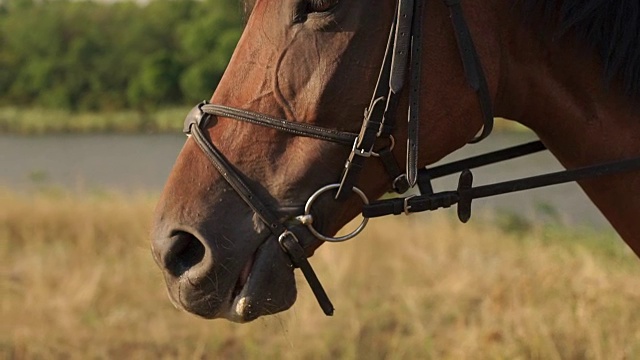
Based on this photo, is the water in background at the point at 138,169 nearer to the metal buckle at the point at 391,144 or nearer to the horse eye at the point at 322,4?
the metal buckle at the point at 391,144

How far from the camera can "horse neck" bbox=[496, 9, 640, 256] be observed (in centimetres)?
225

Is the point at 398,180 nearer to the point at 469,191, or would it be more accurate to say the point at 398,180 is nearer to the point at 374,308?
the point at 469,191

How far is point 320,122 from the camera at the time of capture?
82.8 inches

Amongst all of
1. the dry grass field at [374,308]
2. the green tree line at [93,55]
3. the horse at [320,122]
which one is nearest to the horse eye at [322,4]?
the horse at [320,122]

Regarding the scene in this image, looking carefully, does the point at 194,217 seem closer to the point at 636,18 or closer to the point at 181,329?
the point at 636,18

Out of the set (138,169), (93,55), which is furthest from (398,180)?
(93,55)

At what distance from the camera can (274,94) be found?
210 centimetres

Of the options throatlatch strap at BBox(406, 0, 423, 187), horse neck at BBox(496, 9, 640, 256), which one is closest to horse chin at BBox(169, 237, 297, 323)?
throatlatch strap at BBox(406, 0, 423, 187)

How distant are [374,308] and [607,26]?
4183mm

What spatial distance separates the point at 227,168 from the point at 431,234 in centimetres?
804

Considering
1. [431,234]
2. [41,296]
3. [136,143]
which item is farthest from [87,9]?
[41,296]

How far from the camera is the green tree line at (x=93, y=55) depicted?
16125 millimetres

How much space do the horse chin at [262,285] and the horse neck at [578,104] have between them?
83 centimetres

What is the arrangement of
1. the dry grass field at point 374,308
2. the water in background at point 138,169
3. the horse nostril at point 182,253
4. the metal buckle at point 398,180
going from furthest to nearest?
the water in background at point 138,169 → the dry grass field at point 374,308 → the metal buckle at point 398,180 → the horse nostril at point 182,253
